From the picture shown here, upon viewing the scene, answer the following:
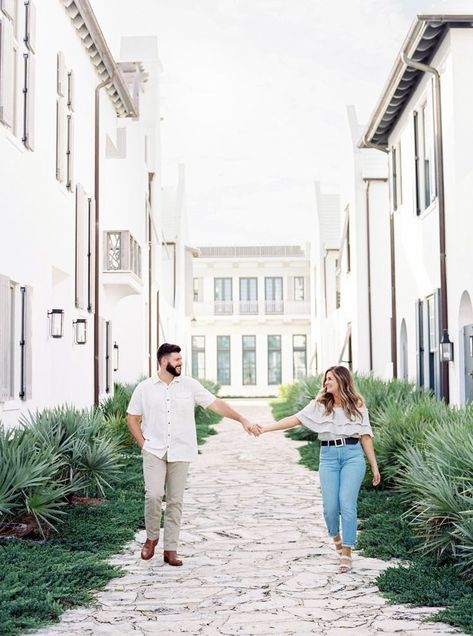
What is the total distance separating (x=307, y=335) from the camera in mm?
48812

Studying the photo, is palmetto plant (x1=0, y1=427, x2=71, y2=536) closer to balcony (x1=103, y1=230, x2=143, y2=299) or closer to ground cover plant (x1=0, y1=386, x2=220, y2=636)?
ground cover plant (x1=0, y1=386, x2=220, y2=636)

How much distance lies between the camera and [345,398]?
7.86 m

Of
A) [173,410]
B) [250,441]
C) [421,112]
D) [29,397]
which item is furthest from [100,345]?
[173,410]

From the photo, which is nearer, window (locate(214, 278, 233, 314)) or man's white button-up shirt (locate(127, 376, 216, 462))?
man's white button-up shirt (locate(127, 376, 216, 462))

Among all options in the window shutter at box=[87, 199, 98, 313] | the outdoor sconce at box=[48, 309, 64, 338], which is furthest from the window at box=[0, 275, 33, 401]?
the window shutter at box=[87, 199, 98, 313]

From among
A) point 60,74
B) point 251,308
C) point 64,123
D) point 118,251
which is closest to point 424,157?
point 64,123

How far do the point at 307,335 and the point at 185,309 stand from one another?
1273cm

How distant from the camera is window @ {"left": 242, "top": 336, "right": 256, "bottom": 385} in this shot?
4866 centimetres

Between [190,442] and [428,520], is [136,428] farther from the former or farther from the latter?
[428,520]

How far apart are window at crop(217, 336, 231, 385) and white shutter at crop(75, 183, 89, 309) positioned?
32.0m

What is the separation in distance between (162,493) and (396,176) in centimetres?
1323

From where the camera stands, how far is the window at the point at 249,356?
48.7m

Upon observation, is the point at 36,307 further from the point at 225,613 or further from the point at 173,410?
the point at 225,613

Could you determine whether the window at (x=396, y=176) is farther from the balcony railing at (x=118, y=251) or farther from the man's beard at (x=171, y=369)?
the man's beard at (x=171, y=369)
